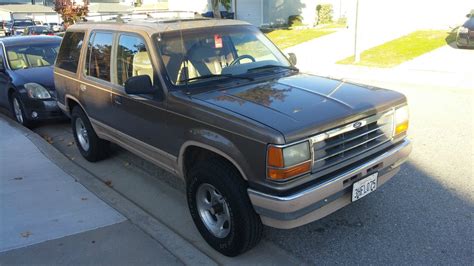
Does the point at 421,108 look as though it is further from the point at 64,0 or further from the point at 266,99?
the point at 64,0

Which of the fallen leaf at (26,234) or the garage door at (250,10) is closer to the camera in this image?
the fallen leaf at (26,234)

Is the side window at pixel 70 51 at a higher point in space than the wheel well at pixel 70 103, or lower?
higher

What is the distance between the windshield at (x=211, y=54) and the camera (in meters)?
3.93

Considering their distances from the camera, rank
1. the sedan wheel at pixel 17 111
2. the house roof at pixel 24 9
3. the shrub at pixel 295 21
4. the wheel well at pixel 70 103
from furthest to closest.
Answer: the house roof at pixel 24 9 → the shrub at pixel 295 21 → the sedan wheel at pixel 17 111 → the wheel well at pixel 70 103

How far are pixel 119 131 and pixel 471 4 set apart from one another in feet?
69.1

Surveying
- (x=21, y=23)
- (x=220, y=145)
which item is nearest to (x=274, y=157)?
(x=220, y=145)

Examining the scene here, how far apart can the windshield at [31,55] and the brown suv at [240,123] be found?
4096mm

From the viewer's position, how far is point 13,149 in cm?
617

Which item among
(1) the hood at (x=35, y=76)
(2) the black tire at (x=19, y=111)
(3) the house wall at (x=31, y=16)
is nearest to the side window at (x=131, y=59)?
(1) the hood at (x=35, y=76)

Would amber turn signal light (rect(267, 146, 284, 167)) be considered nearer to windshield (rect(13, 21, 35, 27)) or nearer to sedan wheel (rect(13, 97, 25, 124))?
sedan wheel (rect(13, 97, 25, 124))

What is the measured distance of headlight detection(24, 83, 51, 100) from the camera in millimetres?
7399

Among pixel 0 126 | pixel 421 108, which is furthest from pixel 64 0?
pixel 421 108

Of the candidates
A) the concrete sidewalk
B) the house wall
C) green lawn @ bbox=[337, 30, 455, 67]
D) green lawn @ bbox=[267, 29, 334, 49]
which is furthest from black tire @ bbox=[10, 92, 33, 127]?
the house wall

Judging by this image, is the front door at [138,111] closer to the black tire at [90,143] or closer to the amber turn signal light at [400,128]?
the black tire at [90,143]
